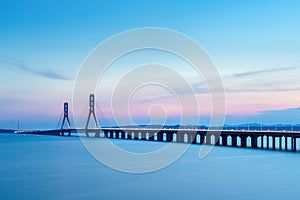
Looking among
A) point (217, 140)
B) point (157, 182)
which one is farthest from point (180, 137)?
point (157, 182)

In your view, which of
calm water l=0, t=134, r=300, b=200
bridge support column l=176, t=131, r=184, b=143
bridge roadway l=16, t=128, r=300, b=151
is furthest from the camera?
bridge support column l=176, t=131, r=184, b=143

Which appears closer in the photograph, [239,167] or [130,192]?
[130,192]

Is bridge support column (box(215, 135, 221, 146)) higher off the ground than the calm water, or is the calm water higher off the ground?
bridge support column (box(215, 135, 221, 146))

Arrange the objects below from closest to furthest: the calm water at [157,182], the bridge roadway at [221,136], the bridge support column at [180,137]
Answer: the calm water at [157,182] → the bridge roadway at [221,136] → the bridge support column at [180,137]

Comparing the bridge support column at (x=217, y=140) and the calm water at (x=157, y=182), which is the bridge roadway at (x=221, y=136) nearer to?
the bridge support column at (x=217, y=140)

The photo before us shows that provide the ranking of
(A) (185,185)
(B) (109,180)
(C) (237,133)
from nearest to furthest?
(A) (185,185) < (B) (109,180) < (C) (237,133)

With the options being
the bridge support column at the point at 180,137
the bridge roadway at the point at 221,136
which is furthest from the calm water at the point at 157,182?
the bridge support column at the point at 180,137

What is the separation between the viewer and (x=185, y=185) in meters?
22.0

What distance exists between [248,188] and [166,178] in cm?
509

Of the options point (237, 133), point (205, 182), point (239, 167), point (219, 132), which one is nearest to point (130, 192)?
point (205, 182)

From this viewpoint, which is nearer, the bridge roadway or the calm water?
the calm water

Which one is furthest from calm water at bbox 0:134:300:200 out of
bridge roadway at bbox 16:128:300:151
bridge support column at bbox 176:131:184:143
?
bridge support column at bbox 176:131:184:143

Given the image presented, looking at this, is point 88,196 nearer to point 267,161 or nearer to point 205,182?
point 205,182

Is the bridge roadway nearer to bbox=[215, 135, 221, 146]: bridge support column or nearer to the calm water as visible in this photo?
bbox=[215, 135, 221, 146]: bridge support column
